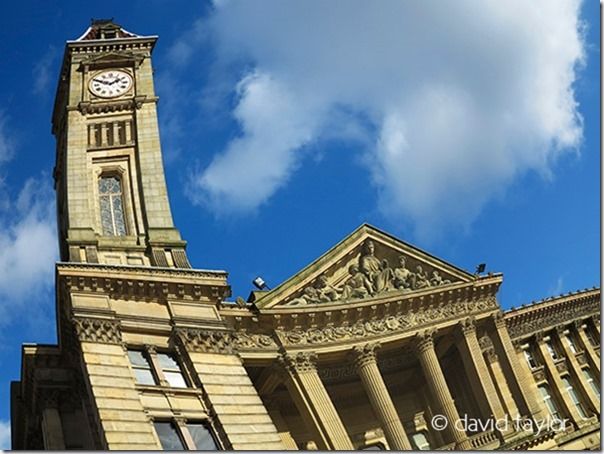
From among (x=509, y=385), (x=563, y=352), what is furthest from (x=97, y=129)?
(x=563, y=352)

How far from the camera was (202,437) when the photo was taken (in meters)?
30.9

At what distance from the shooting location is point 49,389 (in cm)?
3397

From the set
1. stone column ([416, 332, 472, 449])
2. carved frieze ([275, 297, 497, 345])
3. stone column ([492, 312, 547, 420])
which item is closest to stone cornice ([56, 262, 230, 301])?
carved frieze ([275, 297, 497, 345])

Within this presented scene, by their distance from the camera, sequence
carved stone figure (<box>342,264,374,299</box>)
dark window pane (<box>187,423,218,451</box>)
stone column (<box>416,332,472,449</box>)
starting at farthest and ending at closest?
carved stone figure (<box>342,264,374,299</box>)
stone column (<box>416,332,472,449</box>)
dark window pane (<box>187,423,218,451</box>)

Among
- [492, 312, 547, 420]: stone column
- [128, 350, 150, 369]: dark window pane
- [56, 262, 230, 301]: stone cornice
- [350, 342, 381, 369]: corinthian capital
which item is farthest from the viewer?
[492, 312, 547, 420]: stone column

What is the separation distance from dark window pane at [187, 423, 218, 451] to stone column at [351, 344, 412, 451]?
957cm

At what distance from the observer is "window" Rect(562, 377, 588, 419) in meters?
47.1

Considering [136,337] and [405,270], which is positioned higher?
[405,270]

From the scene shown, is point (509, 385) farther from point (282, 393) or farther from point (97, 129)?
point (97, 129)

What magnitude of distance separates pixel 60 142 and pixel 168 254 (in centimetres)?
999

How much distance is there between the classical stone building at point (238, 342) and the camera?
31.7m

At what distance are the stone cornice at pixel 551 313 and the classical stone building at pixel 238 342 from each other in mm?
169

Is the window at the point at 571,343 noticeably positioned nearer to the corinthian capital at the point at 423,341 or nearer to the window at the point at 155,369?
the corinthian capital at the point at 423,341

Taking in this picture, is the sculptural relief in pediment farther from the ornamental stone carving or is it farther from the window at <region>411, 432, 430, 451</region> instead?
the ornamental stone carving
